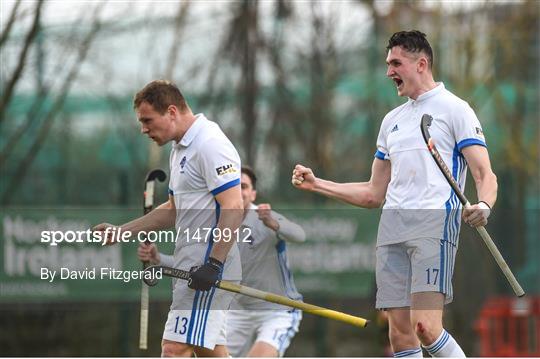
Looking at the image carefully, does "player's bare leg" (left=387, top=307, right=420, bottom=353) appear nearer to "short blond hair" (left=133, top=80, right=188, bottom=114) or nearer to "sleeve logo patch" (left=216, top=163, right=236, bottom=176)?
"sleeve logo patch" (left=216, top=163, right=236, bottom=176)

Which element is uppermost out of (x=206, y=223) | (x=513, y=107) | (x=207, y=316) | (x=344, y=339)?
(x=513, y=107)

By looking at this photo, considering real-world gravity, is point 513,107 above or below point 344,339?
above

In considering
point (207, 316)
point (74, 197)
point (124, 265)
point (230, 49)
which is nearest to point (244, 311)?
point (207, 316)

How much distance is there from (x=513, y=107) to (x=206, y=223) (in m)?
10.2

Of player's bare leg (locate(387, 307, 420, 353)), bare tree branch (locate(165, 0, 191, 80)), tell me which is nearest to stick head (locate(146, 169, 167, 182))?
player's bare leg (locate(387, 307, 420, 353))

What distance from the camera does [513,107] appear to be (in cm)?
1750

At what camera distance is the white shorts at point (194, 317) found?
25.8 feet

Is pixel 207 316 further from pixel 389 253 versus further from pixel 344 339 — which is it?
pixel 344 339

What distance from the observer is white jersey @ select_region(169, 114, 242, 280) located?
784 cm

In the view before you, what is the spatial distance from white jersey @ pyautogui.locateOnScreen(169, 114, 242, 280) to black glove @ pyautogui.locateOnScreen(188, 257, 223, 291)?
137 millimetres

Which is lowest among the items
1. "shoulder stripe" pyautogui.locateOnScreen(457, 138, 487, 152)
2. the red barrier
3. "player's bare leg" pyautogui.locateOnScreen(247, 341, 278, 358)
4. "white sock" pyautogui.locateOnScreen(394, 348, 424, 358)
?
the red barrier

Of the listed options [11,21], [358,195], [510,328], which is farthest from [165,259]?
[510,328]

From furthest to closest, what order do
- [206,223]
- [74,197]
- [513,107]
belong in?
[513,107] → [74,197] → [206,223]

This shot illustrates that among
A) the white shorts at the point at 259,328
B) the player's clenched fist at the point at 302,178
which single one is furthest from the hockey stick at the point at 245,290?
the white shorts at the point at 259,328
